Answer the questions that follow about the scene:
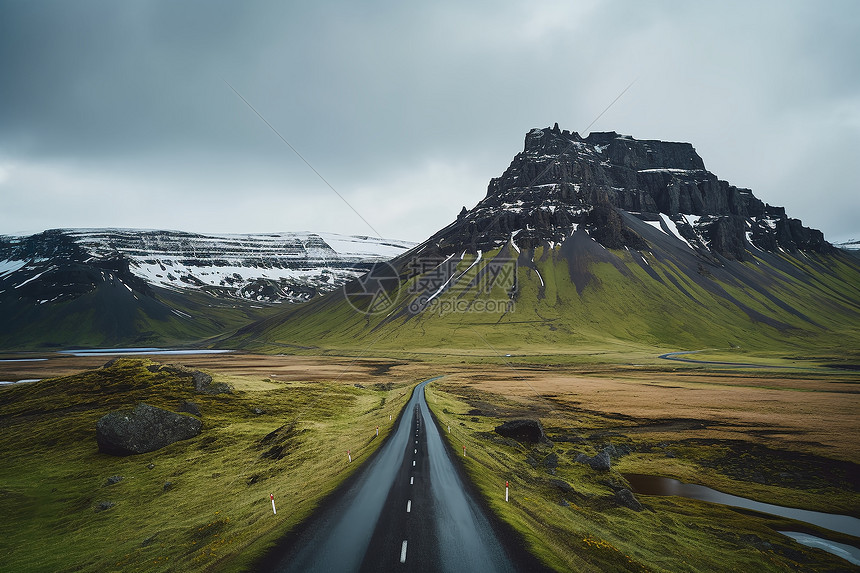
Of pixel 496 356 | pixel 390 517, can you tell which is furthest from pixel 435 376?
pixel 390 517

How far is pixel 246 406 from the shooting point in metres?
54.2

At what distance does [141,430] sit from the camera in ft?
128

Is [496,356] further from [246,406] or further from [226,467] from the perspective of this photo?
[226,467]

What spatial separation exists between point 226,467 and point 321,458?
8.94m

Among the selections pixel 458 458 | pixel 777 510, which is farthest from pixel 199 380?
pixel 777 510

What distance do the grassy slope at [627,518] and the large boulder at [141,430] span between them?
29.5m

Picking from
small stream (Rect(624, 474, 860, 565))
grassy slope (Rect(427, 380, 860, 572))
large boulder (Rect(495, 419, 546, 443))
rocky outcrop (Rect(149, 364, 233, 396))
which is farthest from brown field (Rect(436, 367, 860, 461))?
rocky outcrop (Rect(149, 364, 233, 396))

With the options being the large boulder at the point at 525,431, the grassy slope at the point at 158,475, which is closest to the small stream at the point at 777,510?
the large boulder at the point at 525,431

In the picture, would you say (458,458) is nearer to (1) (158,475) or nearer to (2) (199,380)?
(1) (158,475)

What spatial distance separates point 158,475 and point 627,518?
123 feet

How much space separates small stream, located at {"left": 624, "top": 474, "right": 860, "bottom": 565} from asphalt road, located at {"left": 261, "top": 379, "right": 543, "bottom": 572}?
1872 cm

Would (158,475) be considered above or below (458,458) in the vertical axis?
below

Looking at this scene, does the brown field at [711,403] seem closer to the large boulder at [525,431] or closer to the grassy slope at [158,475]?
the large boulder at [525,431]

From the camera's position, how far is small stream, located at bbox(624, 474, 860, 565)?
23.9m
